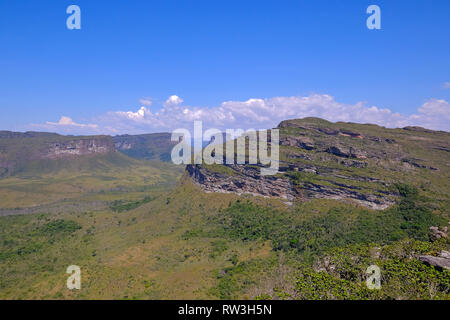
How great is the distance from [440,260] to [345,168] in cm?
4825

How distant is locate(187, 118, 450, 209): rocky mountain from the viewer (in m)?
83.2

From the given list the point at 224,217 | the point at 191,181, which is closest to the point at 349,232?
the point at 224,217

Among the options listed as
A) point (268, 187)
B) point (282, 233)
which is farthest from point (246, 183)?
point (282, 233)

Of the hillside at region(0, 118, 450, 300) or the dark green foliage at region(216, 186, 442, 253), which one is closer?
the hillside at region(0, 118, 450, 300)

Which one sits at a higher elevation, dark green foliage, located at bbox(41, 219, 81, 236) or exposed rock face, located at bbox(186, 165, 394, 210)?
exposed rock face, located at bbox(186, 165, 394, 210)

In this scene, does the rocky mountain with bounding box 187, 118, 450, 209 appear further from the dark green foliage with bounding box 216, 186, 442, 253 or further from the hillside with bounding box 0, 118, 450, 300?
the dark green foliage with bounding box 216, 186, 442, 253

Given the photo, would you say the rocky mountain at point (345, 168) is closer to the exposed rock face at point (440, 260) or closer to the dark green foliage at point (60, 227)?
the exposed rock face at point (440, 260)

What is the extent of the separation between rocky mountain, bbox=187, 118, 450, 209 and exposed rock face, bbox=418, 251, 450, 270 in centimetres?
3452

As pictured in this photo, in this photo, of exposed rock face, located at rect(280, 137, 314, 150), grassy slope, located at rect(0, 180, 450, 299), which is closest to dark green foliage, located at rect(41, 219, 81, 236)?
grassy slope, located at rect(0, 180, 450, 299)

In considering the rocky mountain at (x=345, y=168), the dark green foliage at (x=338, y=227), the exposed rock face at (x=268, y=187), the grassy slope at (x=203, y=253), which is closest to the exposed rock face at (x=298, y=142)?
the rocky mountain at (x=345, y=168)

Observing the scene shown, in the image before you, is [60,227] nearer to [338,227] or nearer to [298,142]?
[298,142]
